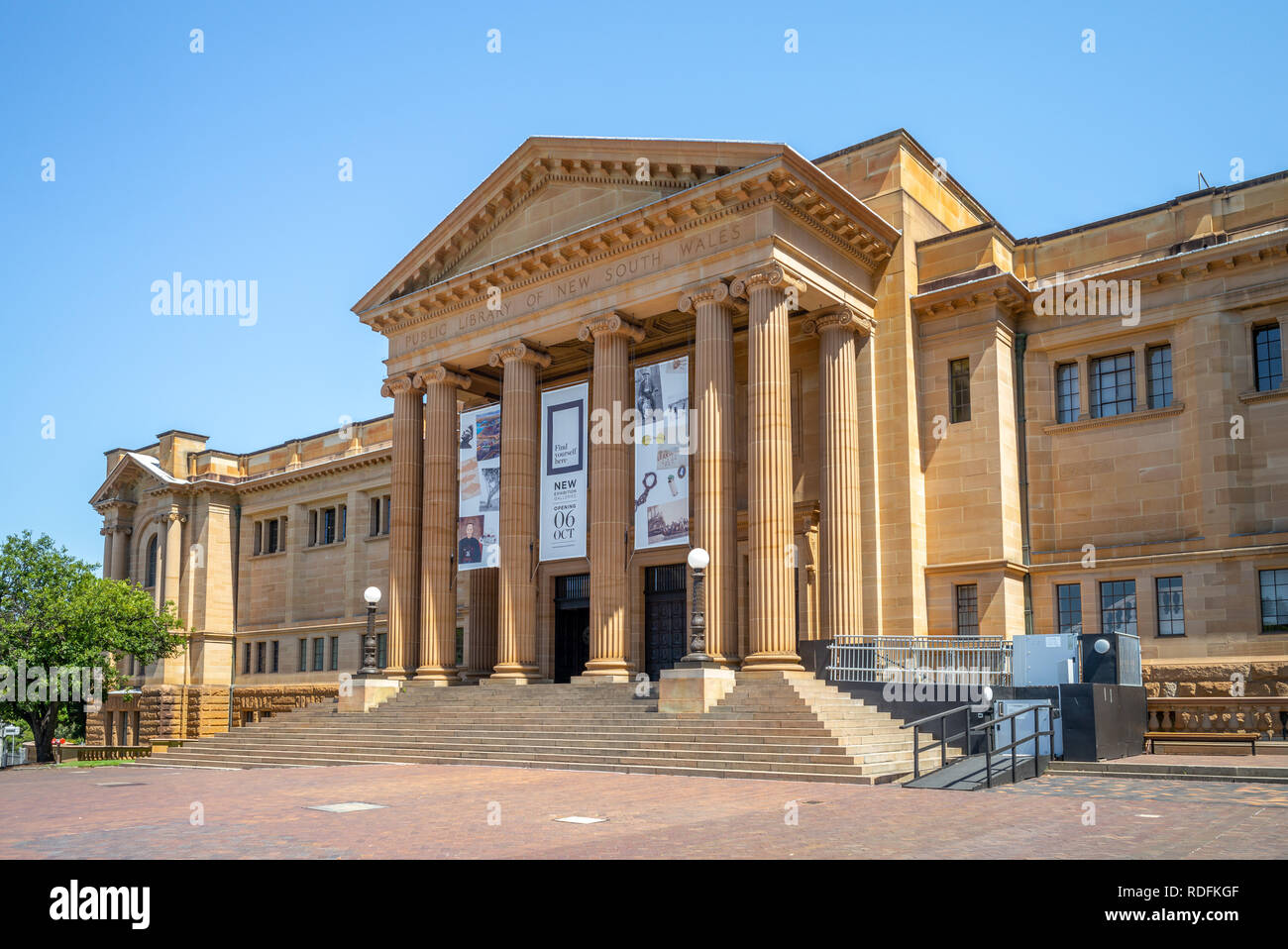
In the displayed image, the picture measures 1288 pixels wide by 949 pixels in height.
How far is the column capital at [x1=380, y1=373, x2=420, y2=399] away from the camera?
38.2m

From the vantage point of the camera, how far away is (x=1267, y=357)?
94.3ft

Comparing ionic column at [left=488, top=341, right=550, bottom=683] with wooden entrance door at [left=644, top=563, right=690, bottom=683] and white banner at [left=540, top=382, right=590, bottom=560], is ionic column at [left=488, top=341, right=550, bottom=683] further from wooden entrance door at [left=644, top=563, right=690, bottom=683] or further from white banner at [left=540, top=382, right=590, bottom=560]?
wooden entrance door at [left=644, top=563, right=690, bottom=683]

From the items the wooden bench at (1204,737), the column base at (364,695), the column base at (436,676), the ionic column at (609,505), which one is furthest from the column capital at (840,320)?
the column base at (364,695)

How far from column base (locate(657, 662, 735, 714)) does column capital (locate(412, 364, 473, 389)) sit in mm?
15027

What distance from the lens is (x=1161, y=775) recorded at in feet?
64.2

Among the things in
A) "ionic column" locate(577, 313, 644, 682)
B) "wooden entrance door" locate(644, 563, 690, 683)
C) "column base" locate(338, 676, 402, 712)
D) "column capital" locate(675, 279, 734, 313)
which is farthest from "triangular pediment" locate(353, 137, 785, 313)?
"column base" locate(338, 676, 402, 712)

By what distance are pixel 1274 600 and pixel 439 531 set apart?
23.1 meters

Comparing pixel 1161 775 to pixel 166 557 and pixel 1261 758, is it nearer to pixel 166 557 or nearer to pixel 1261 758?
pixel 1261 758

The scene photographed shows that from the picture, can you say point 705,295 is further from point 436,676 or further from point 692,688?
point 436,676

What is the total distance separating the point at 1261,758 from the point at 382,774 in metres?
17.2

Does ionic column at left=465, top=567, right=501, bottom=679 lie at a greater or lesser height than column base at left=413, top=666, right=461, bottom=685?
greater
